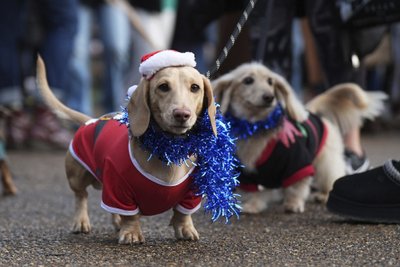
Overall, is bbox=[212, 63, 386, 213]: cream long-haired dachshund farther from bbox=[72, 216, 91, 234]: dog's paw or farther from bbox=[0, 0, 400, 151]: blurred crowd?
bbox=[72, 216, 91, 234]: dog's paw

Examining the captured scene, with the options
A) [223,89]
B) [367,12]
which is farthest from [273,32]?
[367,12]

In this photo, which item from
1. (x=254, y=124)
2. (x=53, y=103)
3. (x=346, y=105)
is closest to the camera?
(x=53, y=103)

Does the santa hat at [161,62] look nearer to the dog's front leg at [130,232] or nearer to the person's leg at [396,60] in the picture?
the dog's front leg at [130,232]

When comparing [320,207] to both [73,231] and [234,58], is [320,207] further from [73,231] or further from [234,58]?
[234,58]

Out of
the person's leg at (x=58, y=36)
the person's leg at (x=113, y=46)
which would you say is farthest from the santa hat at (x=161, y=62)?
the person's leg at (x=113, y=46)

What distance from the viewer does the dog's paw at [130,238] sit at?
2.80 metres

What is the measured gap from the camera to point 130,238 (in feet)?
9.20

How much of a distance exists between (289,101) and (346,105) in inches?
18.5

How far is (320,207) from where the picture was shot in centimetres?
385

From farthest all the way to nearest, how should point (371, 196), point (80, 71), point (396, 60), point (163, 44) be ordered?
point (396, 60), point (163, 44), point (80, 71), point (371, 196)

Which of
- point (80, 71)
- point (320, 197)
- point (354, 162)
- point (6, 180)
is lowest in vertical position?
point (80, 71)

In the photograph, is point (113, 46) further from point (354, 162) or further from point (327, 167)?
point (327, 167)

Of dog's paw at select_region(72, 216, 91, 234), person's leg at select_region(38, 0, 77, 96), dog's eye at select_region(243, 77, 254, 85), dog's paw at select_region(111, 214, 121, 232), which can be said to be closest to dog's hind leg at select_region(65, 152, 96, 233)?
dog's paw at select_region(72, 216, 91, 234)

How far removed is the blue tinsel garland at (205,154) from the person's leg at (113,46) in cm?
427
